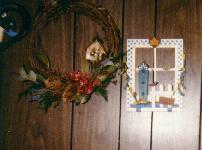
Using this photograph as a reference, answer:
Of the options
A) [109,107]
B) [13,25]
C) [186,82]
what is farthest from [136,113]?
[13,25]

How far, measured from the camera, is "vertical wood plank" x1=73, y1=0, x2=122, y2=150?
151 cm

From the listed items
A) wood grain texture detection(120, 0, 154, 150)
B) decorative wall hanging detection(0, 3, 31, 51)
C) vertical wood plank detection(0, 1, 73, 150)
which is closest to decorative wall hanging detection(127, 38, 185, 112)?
wood grain texture detection(120, 0, 154, 150)

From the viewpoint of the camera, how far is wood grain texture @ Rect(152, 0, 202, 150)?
147cm

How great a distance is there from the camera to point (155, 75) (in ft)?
4.92

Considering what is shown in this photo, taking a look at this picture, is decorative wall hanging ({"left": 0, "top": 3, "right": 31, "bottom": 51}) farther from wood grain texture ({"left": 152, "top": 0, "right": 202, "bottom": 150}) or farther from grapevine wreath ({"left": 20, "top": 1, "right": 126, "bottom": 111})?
wood grain texture ({"left": 152, "top": 0, "right": 202, "bottom": 150})

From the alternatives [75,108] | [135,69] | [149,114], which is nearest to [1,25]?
[75,108]

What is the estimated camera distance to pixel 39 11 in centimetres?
158

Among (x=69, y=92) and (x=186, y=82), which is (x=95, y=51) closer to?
(x=69, y=92)

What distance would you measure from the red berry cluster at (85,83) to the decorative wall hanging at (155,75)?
0.47 feet

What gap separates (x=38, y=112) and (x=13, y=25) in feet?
1.26

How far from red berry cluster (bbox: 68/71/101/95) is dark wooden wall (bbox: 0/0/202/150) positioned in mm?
44

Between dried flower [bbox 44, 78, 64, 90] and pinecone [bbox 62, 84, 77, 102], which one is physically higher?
dried flower [bbox 44, 78, 64, 90]

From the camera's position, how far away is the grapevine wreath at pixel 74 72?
1513 mm

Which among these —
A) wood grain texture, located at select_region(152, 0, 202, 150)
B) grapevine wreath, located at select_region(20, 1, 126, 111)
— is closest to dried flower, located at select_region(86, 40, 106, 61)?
grapevine wreath, located at select_region(20, 1, 126, 111)
